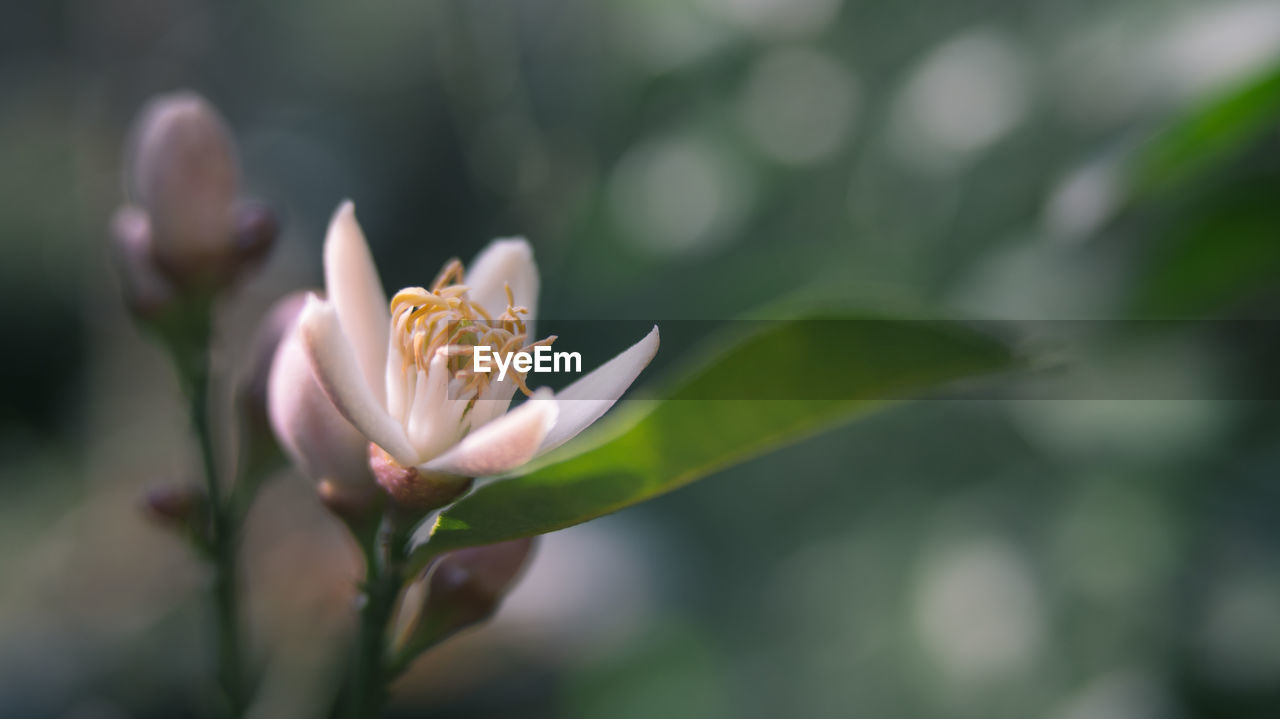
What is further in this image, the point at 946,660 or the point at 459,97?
the point at 459,97

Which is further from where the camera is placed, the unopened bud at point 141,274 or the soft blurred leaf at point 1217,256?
the soft blurred leaf at point 1217,256

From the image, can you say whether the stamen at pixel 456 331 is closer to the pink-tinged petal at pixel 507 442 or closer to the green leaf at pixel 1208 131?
the pink-tinged petal at pixel 507 442

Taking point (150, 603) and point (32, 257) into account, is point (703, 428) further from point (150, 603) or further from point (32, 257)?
point (32, 257)

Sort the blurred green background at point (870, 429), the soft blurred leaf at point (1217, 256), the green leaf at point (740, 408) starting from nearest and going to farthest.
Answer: the green leaf at point (740, 408)
the soft blurred leaf at point (1217, 256)
the blurred green background at point (870, 429)

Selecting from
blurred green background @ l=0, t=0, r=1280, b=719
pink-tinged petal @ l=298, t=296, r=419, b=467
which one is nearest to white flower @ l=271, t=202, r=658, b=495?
pink-tinged petal @ l=298, t=296, r=419, b=467

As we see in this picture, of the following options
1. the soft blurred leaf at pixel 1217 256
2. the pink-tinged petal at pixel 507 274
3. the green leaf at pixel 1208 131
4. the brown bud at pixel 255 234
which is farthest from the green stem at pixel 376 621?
the soft blurred leaf at pixel 1217 256

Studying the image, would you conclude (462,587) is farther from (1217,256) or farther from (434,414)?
(1217,256)

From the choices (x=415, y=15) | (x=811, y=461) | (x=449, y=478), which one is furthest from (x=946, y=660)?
(x=415, y=15)
